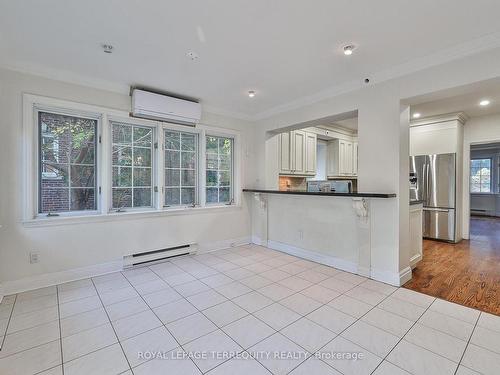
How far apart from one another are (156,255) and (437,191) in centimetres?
542

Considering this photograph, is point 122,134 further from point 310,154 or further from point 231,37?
point 310,154

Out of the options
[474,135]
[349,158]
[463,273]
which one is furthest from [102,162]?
[474,135]

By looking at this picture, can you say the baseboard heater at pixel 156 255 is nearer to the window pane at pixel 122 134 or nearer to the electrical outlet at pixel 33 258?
the electrical outlet at pixel 33 258

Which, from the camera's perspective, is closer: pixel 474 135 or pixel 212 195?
pixel 212 195

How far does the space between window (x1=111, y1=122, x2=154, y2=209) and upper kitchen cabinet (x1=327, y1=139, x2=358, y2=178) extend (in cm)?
446

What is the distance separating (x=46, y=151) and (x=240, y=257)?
116 inches

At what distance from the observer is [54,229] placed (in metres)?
2.92

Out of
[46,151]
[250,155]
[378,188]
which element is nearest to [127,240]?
[46,151]

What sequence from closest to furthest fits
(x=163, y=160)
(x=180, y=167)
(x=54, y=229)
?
(x=54, y=229), (x=163, y=160), (x=180, y=167)

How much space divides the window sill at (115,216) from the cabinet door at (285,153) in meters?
1.51

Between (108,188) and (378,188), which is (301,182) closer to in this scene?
(378,188)

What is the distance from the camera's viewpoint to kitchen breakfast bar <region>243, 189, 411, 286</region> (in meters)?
2.93

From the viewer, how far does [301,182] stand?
19.8 feet

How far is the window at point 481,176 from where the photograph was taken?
8.48 m
